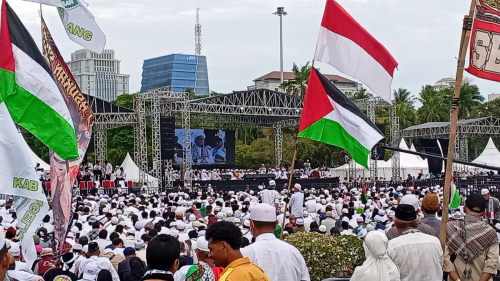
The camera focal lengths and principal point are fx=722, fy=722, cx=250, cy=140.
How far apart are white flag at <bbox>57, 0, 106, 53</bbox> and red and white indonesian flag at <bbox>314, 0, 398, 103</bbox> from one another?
8.25ft

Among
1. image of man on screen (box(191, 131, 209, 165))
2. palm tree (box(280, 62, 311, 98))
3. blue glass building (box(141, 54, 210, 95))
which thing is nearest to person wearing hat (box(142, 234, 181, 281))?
image of man on screen (box(191, 131, 209, 165))

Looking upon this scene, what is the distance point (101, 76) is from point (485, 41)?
12507 cm

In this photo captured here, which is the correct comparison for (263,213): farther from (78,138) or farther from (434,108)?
(434,108)

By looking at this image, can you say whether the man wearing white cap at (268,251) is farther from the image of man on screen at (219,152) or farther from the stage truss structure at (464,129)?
the image of man on screen at (219,152)

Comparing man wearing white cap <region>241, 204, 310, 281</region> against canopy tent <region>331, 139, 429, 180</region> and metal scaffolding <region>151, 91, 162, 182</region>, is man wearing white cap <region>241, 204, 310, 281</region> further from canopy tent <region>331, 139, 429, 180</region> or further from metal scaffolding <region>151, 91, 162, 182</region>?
canopy tent <region>331, 139, 429, 180</region>

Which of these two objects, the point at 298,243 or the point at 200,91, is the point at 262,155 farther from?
the point at 200,91

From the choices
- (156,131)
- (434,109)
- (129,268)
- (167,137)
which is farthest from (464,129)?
(129,268)

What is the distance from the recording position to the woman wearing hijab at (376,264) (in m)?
4.52

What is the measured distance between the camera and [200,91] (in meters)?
145

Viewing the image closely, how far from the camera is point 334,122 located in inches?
320

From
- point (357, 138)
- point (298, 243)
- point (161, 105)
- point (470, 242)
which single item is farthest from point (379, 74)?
point (161, 105)

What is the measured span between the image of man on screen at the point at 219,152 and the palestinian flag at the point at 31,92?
40.0 m

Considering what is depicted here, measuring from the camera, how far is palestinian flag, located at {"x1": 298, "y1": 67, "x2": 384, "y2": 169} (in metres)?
7.97

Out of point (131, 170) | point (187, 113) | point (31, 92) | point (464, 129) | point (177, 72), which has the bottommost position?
point (131, 170)
